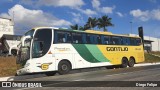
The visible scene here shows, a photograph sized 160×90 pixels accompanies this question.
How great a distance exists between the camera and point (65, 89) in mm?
12602

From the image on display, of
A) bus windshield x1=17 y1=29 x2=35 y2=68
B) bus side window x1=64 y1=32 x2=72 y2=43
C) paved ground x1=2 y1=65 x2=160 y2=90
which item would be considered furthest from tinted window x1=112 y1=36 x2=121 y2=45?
paved ground x1=2 y1=65 x2=160 y2=90

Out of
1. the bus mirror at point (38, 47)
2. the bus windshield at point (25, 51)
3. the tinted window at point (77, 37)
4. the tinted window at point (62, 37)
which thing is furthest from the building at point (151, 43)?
the bus windshield at point (25, 51)

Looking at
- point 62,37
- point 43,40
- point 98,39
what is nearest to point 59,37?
point 62,37

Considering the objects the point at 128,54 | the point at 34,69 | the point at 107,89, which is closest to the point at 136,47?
the point at 128,54

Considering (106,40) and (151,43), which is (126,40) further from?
(151,43)

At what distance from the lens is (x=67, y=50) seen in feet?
75.5

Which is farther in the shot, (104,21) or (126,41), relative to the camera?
(104,21)

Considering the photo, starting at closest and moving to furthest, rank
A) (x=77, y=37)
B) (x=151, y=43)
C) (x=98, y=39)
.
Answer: (x=77, y=37) < (x=98, y=39) < (x=151, y=43)

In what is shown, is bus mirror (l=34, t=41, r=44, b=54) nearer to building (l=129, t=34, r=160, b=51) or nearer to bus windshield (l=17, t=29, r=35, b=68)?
bus windshield (l=17, t=29, r=35, b=68)

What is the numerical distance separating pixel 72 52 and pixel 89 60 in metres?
2.25

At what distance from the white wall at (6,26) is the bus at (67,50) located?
166 feet

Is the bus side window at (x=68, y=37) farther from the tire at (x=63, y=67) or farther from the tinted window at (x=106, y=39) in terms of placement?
the tinted window at (x=106, y=39)

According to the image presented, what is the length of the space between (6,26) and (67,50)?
185ft

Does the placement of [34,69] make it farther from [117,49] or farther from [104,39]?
[117,49]
